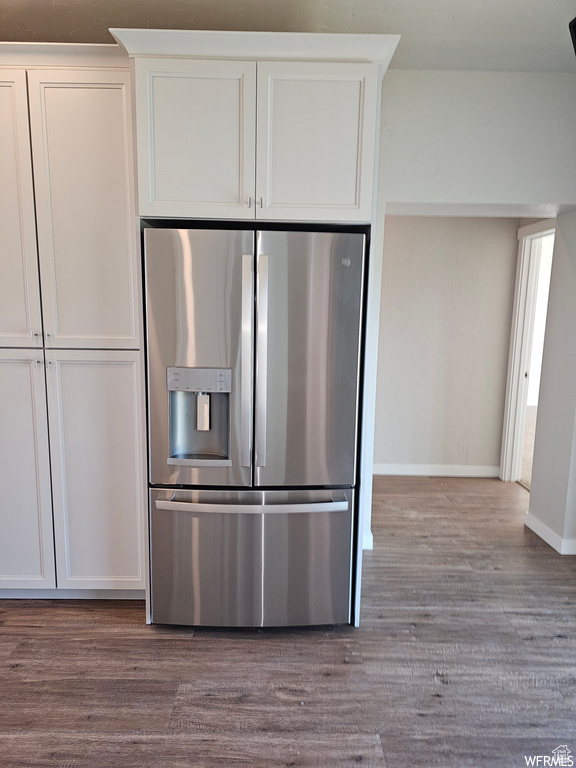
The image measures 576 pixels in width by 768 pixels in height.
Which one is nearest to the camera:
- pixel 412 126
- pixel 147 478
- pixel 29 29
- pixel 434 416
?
pixel 147 478

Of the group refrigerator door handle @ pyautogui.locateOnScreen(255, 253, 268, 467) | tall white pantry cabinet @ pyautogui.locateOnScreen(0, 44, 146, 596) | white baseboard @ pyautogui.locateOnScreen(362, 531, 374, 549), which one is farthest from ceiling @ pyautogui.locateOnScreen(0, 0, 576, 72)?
white baseboard @ pyautogui.locateOnScreen(362, 531, 374, 549)

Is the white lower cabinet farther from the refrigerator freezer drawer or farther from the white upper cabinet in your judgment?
the white upper cabinet

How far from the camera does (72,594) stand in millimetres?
2561

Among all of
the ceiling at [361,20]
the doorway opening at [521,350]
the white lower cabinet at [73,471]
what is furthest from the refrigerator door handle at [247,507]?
the doorway opening at [521,350]

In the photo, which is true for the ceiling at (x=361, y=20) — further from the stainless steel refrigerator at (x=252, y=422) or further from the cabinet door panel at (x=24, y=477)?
the cabinet door panel at (x=24, y=477)

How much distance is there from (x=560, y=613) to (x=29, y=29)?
3.91 m

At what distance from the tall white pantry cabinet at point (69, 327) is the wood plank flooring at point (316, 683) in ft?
1.25

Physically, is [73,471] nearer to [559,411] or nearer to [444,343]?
[559,411]

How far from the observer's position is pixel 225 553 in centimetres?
224

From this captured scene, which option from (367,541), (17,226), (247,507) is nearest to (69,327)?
(17,226)

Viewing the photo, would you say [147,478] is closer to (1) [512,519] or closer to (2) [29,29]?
(2) [29,29]

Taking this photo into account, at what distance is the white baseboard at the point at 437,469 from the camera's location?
4.45m

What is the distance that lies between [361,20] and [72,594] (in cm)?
310

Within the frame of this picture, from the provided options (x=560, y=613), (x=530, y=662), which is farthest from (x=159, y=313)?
(x=560, y=613)
